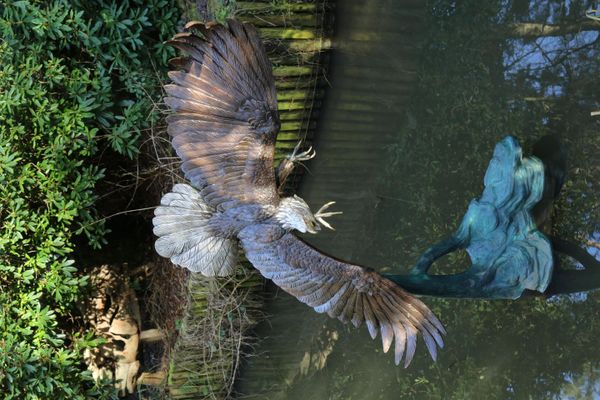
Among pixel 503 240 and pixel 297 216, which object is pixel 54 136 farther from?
pixel 503 240

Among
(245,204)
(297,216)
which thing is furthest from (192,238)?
(297,216)

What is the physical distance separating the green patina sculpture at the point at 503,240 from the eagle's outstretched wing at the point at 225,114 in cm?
63

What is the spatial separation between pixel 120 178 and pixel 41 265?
0.71 meters

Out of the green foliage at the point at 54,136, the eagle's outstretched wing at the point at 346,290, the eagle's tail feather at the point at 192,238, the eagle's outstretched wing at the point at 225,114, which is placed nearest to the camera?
the eagle's outstretched wing at the point at 346,290

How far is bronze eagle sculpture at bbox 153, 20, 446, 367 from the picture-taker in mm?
1892

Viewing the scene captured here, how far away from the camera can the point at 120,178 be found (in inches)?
144

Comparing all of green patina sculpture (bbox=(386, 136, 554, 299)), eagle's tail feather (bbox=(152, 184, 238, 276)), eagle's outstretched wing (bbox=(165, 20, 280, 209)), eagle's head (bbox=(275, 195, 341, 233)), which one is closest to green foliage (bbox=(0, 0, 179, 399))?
eagle's tail feather (bbox=(152, 184, 238, 276))

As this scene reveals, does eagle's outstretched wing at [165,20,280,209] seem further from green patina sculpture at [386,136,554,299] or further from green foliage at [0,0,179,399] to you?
green foliage at [0,0,179,399]

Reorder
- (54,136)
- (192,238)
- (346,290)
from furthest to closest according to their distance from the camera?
(54,136) → (192,238) → (346,290)

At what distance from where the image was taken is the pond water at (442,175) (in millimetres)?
2338

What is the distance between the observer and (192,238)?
2.26 metres

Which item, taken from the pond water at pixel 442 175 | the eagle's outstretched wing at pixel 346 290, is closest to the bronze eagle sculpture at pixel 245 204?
the eagle's outstretched wing at pixel 346 290

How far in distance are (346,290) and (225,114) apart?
2.21ft

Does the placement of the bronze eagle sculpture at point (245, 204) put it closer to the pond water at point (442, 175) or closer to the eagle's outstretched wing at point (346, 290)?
the eagle's outstretched wing at point (346, 290)
